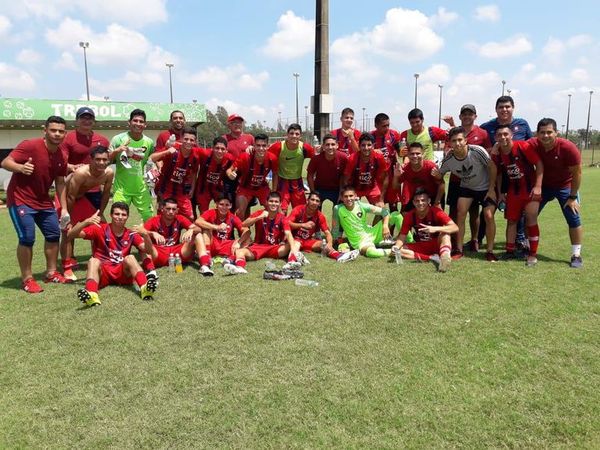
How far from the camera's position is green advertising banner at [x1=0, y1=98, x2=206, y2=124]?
833 inches

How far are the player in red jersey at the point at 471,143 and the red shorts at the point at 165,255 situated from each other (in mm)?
4046

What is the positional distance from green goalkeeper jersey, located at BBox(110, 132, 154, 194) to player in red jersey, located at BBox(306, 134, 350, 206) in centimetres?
257

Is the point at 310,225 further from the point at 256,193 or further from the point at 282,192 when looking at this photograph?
the point at 256,193

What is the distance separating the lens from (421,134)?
24.1ft

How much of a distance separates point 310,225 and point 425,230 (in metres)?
1.69

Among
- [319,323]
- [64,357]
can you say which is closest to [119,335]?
[64,357]

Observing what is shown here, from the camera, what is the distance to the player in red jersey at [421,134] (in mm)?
7195

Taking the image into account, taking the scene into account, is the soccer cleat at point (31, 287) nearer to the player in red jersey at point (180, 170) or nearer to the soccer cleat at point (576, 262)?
the player in red jersey at point (180, 170)

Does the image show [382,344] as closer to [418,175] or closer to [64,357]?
[64,357]

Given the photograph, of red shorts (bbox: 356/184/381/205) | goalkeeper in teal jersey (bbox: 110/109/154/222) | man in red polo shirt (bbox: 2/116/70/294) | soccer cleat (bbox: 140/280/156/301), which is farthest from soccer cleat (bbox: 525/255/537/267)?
man in red polo shirt (bbox: 2/116/70/294)

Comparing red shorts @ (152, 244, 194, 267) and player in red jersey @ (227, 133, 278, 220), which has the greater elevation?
player in red jersey @ (227, 133, 278, 220)

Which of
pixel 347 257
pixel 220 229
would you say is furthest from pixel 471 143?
pixel 220 229

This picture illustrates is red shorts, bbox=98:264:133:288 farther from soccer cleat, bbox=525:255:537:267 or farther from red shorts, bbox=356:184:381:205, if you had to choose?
soccer cleat, bbox=525:255:537:267

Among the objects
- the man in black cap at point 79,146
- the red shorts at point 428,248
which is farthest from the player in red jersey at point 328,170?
the man in black cap at point 79,146
